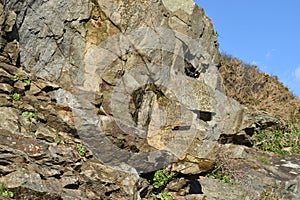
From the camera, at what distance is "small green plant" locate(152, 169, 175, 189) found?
29.0 ft

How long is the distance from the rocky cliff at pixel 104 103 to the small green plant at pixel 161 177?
9cm

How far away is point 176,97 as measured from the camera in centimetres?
961

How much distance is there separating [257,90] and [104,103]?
38.7 feet

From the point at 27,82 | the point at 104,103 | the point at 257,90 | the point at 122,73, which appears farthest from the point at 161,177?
the point at 257,90

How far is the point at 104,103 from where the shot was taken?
8438mm

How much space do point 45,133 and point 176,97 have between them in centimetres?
338

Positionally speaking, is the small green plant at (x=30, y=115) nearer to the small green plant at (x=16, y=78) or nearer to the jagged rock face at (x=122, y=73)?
the small green plant at (x=16, y=78)

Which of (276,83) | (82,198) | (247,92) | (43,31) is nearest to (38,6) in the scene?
(43,31)

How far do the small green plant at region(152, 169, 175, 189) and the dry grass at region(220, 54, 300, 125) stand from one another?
868 centimetres

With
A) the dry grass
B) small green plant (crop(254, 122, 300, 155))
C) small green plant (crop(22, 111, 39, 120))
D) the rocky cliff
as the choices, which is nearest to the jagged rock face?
the rocky cliff

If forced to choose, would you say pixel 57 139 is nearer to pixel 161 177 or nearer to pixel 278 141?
pixel 161 177

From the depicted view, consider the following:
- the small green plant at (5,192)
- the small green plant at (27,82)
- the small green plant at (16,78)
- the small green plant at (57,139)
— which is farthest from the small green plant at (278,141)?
the small green plant at (5,192)

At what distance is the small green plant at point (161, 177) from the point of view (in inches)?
348

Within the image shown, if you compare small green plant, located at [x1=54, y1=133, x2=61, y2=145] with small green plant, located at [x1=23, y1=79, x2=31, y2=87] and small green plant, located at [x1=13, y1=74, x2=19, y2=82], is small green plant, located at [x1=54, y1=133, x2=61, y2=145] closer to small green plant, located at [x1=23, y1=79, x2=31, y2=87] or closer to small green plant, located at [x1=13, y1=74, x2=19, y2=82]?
small green plant, located at [x1=23, y1=79, x2=31, y2=87]
